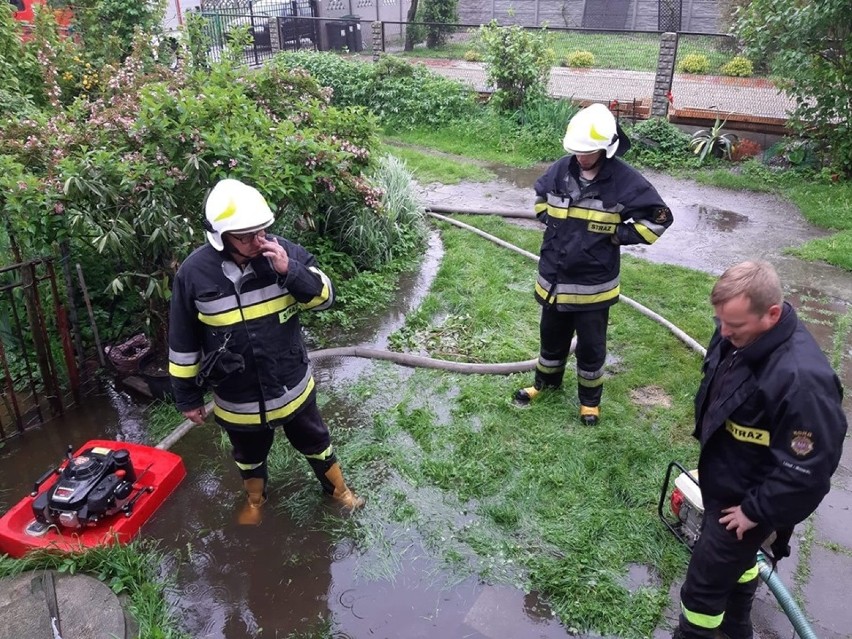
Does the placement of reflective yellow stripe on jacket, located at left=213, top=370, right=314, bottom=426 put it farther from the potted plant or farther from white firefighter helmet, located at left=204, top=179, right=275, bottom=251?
the potted plant

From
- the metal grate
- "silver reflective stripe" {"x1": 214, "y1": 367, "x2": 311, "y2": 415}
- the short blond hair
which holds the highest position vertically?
the metal grate

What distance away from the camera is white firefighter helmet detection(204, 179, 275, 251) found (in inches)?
110

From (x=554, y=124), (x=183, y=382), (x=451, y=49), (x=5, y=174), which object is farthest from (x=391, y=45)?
(x=183, y=382)

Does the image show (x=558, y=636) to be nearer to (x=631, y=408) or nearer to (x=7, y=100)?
(x=631, y=408)

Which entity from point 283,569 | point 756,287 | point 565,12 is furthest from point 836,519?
point 565,12

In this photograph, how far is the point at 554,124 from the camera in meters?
11.3

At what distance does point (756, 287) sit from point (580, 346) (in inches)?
82.4

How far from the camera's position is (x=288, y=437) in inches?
137

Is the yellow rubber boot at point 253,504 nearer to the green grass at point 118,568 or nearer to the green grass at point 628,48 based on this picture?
A: the green grass at point 118,568

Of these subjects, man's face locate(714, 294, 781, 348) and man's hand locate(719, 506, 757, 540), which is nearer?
man's face locate(714, 294, 781, 348)

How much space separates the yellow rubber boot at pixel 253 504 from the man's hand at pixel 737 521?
7.75 feet

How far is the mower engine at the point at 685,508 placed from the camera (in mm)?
3186

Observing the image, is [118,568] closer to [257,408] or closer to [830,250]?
[257,408]

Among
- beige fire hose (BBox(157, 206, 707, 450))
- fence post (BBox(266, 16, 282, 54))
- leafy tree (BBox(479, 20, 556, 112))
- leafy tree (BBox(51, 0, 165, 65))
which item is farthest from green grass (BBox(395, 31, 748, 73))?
beige fire hose (BBox(157, 206, 707, 450))
